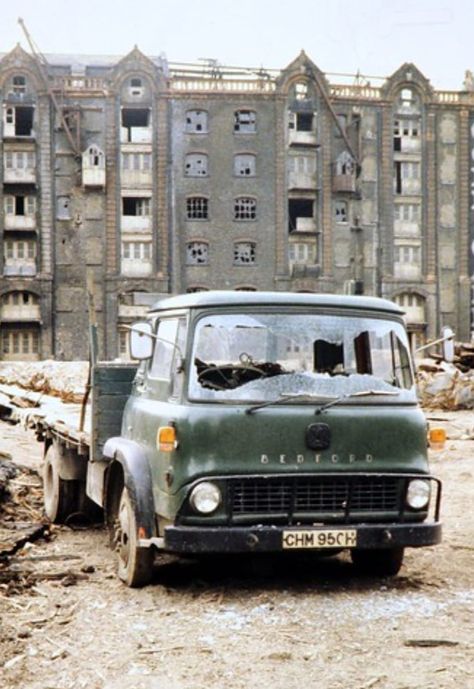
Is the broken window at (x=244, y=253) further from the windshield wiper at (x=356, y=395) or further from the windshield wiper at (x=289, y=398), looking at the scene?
the windshield wiper at (x=289, y=398)

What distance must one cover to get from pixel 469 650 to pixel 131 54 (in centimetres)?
5622

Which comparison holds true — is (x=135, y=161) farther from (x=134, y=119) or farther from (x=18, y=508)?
(x=18, y=508)

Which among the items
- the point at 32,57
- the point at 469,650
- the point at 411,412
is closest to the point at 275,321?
the point at 411,412

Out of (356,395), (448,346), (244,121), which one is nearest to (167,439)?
(356,395)

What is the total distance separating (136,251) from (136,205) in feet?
9.37

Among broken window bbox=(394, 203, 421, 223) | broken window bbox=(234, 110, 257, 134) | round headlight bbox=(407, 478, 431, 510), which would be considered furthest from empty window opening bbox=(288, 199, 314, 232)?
round headlight bbox=(407, 478, 431, 510)

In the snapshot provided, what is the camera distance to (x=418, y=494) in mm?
7590

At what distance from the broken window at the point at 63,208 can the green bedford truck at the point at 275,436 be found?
51.0 metres

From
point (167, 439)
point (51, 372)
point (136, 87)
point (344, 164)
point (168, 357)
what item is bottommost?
point (51, 372)

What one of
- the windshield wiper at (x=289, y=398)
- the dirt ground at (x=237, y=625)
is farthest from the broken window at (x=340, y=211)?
the windshield wiper at (x=289, y=398)

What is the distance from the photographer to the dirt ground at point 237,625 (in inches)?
223

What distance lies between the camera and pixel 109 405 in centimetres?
891

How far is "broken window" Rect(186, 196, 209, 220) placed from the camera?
5847 cm

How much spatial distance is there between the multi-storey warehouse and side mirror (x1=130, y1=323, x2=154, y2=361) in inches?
1922
